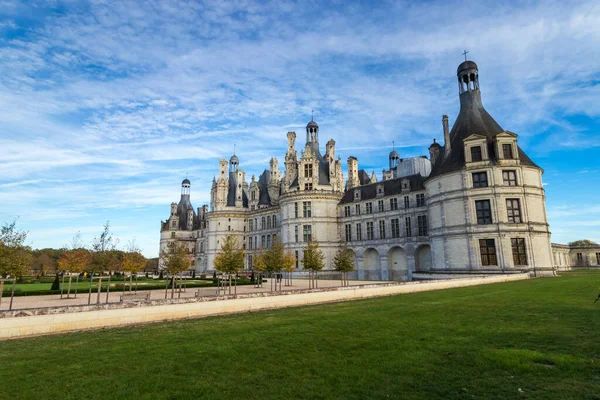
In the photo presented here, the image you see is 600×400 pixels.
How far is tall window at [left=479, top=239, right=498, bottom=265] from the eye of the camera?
35.6 meters

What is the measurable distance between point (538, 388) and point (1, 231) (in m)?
42.7

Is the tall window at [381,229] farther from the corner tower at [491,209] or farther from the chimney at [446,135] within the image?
the chimney at [446,135]

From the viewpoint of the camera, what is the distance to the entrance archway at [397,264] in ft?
158

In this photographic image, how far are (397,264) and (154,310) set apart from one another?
39.8 meters

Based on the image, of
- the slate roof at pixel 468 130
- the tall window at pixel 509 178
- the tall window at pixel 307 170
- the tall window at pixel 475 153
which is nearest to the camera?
the tall window at pixel 509 178

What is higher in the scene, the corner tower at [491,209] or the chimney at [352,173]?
the chimney at [352,173]

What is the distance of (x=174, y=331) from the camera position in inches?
466

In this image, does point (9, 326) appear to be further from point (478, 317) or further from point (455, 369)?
point (478, 317)

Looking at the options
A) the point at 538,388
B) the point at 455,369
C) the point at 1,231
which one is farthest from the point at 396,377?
the point at 1,231

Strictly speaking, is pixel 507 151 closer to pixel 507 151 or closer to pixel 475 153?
pixel 507 151

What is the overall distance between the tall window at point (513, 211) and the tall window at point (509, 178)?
5.68 ft

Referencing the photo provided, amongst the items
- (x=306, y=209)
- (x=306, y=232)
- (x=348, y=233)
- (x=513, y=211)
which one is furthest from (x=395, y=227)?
(x=513, y=211)

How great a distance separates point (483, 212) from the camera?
120 ft

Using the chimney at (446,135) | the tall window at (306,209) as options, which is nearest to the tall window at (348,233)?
the tall window at (306,209)
